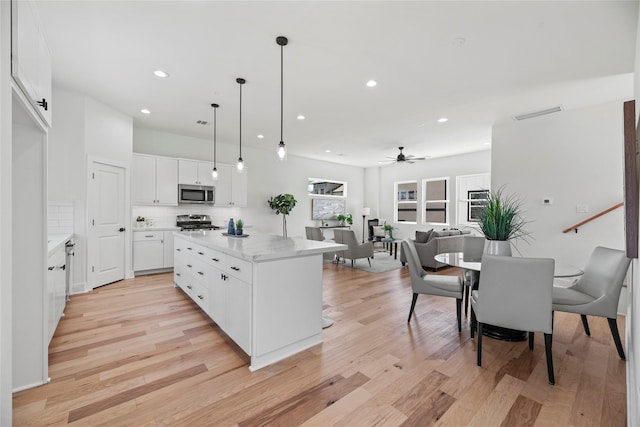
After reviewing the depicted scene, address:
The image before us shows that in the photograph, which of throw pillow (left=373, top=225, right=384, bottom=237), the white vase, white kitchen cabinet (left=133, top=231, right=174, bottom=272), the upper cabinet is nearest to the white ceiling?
the upper cabinet

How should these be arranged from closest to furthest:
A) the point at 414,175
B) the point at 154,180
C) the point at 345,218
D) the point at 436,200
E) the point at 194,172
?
the point at 154,180 → the point at 194,172 → the point at 436,200 → the point at 414,175 → the point at 345,218

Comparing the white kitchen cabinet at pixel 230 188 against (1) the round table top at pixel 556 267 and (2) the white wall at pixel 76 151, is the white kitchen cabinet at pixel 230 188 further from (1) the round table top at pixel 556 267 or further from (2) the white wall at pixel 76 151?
(1) the round table top at pixel 556 267

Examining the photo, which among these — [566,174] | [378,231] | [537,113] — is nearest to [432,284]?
[566,174]

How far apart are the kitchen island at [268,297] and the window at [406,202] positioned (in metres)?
7.16

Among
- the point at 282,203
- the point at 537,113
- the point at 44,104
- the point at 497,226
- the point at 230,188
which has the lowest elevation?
the point at 497,226

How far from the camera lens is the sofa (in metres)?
5.52

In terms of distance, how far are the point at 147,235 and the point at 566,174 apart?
22.8 ft

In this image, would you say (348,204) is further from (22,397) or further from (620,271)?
(22,397)

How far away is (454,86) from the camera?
3.56 meters

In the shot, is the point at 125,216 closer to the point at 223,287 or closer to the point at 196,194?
the point at 196,194

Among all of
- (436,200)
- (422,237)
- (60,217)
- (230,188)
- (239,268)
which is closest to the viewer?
(239,268)

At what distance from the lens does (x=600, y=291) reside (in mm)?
2422

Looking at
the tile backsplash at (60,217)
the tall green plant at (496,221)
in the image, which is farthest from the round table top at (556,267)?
the tile backsplash at (60,217)

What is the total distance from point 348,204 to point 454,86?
21.4ft
